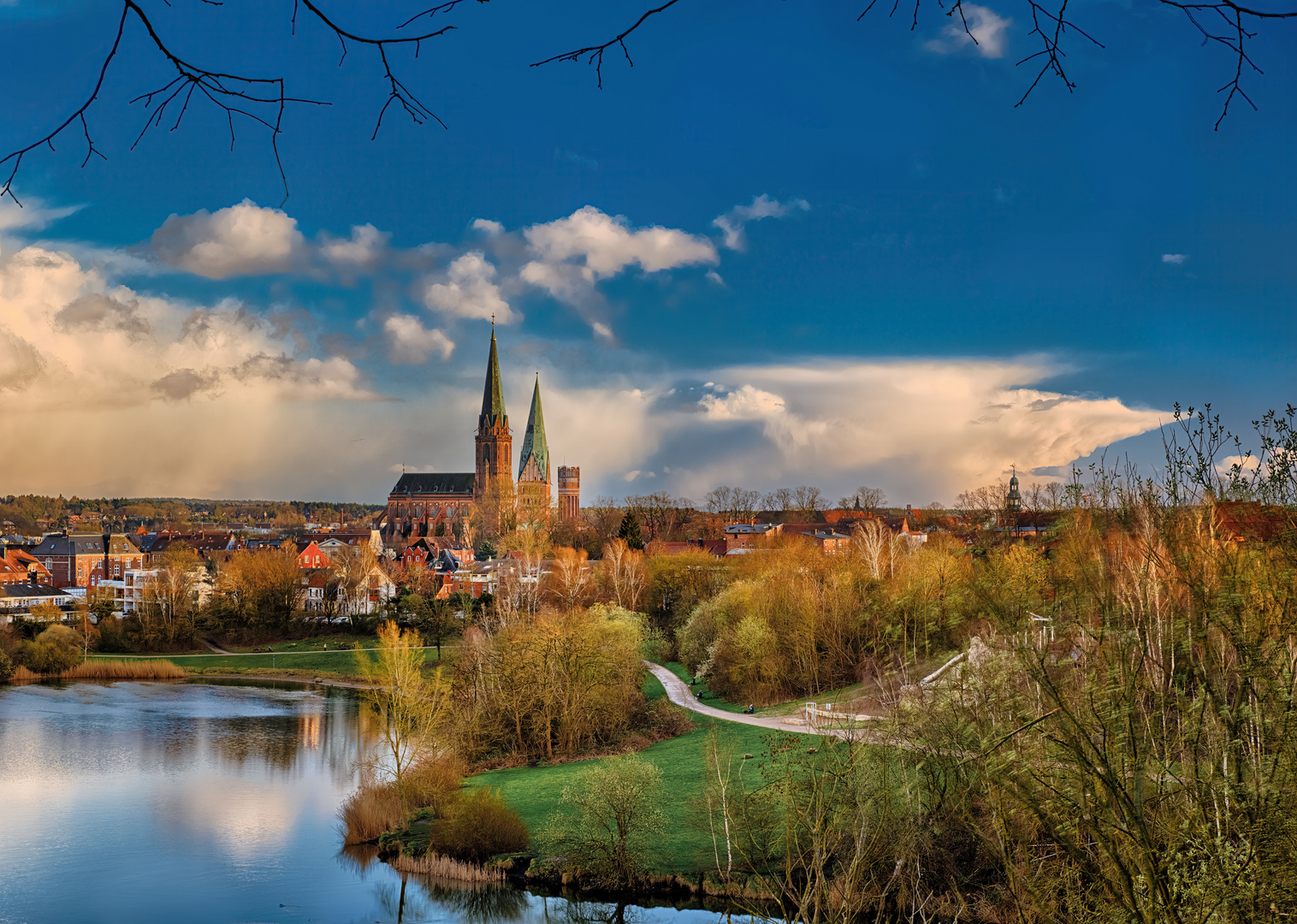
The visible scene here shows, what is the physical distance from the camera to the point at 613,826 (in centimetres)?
1886

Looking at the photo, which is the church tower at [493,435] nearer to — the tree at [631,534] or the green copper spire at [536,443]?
the green copper spire at [536,443]

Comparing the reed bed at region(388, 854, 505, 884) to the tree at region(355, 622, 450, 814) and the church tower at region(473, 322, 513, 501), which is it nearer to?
the tree at region(355, 622, 450, 814)

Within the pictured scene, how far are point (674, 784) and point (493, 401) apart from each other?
99.2 meters

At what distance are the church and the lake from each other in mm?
74853

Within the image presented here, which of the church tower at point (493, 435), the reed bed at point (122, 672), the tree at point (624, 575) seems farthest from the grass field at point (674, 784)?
the church tower at point (493, 435)

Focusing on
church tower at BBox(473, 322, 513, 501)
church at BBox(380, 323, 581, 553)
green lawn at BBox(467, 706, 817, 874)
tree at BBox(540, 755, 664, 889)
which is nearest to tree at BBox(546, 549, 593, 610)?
green lawn at BBox(467, 706, 817, 874)

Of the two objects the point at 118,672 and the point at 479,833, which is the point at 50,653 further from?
the point at 479,833

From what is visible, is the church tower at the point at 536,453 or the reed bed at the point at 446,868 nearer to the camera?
the reed bed at the point at 446,868

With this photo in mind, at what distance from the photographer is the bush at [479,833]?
19078mm

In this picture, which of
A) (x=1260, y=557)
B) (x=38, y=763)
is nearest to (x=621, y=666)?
(x=38, y=763)

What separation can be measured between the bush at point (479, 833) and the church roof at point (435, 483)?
109581mm

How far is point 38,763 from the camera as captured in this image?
85.4 feet

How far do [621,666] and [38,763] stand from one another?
1606cm

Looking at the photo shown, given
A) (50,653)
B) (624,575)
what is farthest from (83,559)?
(624,575)
